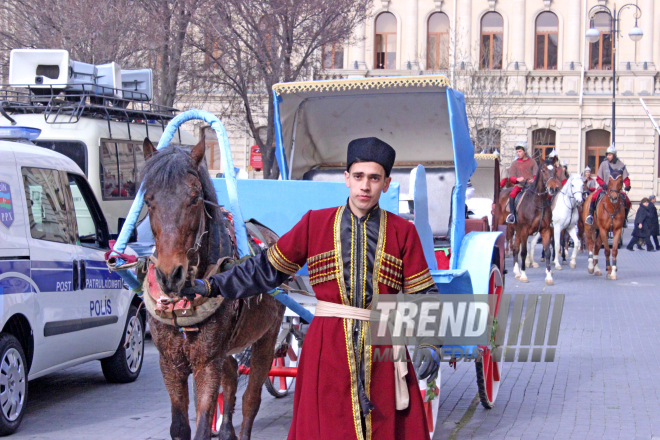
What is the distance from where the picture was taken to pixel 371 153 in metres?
3.52

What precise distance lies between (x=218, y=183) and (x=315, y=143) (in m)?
3.18

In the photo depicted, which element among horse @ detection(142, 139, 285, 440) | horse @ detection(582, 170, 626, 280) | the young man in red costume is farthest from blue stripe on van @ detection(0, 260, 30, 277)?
horse @ detection(582, 170, 626, 280)

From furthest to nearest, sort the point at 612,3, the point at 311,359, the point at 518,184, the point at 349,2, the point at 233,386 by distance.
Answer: the point at 612,3 < the point at 349,2 < the point at 518,184 < the point at 233,386 < the point at 311,359

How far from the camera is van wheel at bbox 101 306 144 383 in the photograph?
8086 mm

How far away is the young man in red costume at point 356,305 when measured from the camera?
3465 mm

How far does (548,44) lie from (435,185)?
3448 cm

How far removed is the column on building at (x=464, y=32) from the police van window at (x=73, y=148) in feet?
96.5

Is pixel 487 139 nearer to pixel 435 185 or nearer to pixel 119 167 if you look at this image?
pixel 119 167

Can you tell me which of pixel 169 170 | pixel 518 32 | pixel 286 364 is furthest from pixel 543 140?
pixel 169 170

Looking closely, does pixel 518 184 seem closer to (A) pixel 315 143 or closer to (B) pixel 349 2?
(B) pixel 349 2

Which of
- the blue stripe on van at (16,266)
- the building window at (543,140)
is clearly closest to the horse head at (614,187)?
the blue stripe on van at (16,266)

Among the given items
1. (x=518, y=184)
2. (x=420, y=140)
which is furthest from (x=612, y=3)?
(x=420, y=140)

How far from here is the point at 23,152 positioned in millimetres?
6707

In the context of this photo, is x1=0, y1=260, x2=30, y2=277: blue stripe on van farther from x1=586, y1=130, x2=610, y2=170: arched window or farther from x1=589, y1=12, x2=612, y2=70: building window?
x1=589, y1=12, x2=612, y2=70: building window
